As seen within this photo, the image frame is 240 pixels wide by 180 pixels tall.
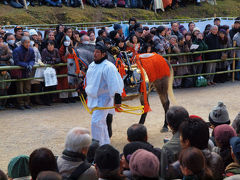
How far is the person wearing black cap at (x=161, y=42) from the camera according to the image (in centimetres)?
1063

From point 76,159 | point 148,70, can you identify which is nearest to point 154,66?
point 148,70

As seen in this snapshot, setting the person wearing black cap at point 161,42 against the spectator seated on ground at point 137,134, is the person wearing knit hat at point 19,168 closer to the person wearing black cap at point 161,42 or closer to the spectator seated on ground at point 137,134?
the spectator seated on ground at point 137,134

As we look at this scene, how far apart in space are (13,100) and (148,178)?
22.9 feet

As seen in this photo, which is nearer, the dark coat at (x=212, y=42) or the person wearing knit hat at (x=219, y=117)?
the person wearing knit hat at (x=219, y=117)

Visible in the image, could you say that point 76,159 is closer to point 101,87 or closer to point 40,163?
point 40,163

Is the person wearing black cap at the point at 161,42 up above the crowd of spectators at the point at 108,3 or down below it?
below

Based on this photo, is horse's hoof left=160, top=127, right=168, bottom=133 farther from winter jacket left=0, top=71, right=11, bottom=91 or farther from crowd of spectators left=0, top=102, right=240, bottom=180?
winter jacket left=0, top=71, right=11, bottom=91

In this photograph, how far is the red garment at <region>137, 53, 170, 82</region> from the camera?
7.81 metres

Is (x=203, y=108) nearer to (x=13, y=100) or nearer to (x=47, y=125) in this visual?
(x=47, y=125)

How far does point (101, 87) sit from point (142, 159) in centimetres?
298

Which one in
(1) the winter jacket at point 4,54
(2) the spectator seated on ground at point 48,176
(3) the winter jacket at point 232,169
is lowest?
(3) the winter jacket at point 232,169

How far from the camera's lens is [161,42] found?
10859 millimetres

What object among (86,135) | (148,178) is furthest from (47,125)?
(148,178)

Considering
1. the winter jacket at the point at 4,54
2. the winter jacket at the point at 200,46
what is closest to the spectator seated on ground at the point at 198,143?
the winter jacket at the point at 4,54
